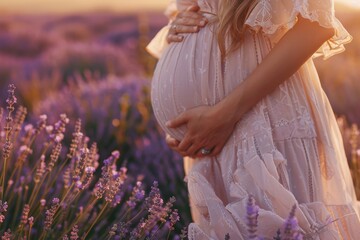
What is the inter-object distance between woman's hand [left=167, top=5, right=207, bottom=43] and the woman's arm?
→ 0.33 meters

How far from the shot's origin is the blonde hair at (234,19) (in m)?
2.25

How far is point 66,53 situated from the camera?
1013 cm

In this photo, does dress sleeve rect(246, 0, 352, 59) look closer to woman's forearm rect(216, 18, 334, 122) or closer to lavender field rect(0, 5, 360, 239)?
woman's forearm rect(216, 18, 334, 122)

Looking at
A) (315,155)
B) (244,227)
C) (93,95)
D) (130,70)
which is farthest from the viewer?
(130,70)

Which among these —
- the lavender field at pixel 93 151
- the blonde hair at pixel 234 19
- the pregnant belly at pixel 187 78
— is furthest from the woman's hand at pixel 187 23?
the lavender field at pixel 93 151

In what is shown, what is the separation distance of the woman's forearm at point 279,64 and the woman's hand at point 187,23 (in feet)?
1.28

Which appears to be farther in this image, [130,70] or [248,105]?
[130,70]

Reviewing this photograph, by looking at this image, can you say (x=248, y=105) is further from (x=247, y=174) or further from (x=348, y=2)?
(x=348, y=2)

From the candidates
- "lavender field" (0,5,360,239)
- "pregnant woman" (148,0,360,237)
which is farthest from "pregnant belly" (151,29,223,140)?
"lavender field" (0,5,360,239)

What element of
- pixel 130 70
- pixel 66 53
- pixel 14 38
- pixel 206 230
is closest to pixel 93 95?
pixel 206 230

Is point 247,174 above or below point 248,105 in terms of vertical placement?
below

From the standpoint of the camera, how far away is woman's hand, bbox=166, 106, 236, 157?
2291mm

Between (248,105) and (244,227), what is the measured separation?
1.27 feet

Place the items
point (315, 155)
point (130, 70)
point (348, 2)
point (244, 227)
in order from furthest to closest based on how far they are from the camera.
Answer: point (130, 70) → point (348, 2) → point (315, 155) → point (244, 227)
